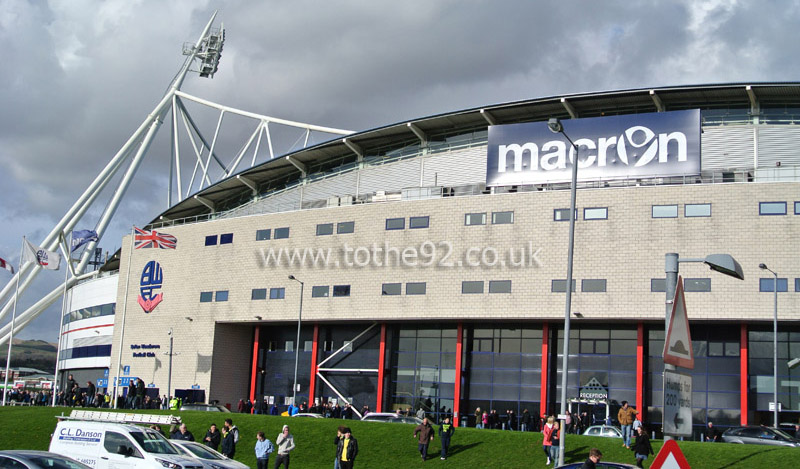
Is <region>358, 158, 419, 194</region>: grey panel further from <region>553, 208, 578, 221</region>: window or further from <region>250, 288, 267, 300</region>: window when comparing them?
<region>553, 208, 578, 221</region>: window

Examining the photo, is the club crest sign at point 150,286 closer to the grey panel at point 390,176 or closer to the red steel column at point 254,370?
the red steel column at point 254,370

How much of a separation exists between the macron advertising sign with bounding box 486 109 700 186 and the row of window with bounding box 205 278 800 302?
6567 mm

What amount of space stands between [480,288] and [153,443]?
30784 millimetres

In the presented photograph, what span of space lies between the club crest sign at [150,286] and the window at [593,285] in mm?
32242

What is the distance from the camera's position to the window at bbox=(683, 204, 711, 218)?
46.9 meters

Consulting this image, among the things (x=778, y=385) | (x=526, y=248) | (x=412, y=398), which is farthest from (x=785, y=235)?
(x=412, y=398)

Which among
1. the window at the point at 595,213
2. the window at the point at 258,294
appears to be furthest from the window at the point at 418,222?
the window at the point at 258,294

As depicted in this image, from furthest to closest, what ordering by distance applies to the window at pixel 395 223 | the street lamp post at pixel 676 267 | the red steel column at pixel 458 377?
the window at pixel 395 223
the red steel column at pixel 458 377
the street lamp post at pixel 676 267

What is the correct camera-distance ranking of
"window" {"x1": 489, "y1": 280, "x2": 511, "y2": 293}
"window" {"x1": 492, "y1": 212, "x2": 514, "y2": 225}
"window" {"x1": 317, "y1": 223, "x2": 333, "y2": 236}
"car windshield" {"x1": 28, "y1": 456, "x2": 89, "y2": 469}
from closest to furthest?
1. "car windshield" {"x1": 28, "y1": 456, "x2": 89, "y2": 469}
2. "window" {"x1": 489, "y1": 280, "x2": 511, "y2": 293}
3. "window" {"x1": 492, "y1": 212, "x2": 514, "y2": 225}
4. "window" {"x1": 317, "y1": 223, "x2": 333, "y2": 236}

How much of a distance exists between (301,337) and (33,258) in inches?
830

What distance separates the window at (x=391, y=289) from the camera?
175 feet

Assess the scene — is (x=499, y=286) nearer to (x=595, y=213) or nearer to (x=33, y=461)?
(x=595, y=213)

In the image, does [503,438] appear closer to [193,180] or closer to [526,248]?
[526,248]

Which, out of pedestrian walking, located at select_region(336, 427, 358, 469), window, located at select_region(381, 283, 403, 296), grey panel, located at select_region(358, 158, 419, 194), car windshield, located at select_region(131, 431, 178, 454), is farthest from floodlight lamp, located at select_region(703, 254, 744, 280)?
grey panel, located at select_region(358, 158, 419, 194)
